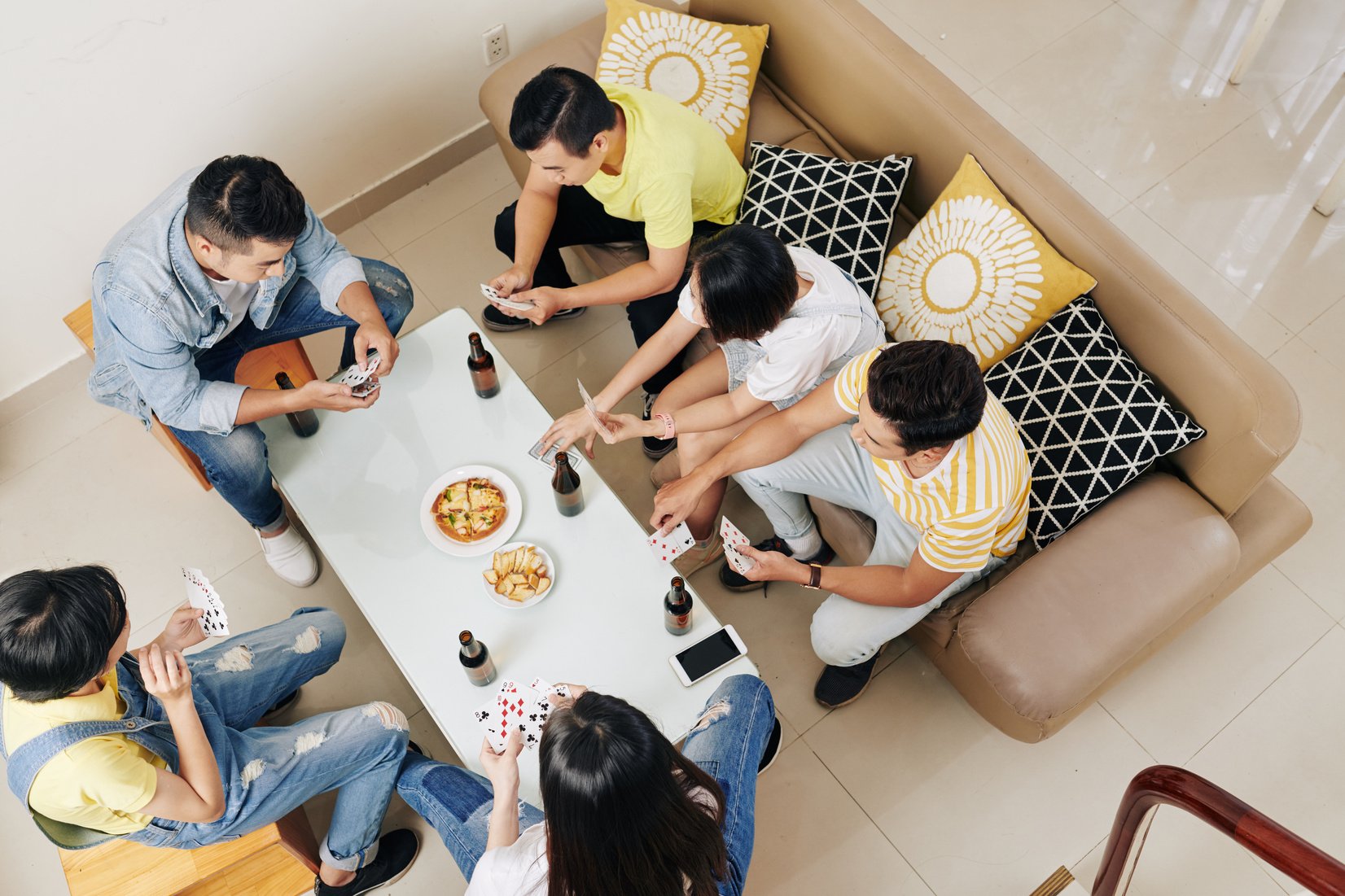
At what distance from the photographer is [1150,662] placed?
2.64 meters

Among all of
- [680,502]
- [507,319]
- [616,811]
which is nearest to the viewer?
[616,811]

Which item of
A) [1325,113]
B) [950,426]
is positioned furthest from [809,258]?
[1325,113]

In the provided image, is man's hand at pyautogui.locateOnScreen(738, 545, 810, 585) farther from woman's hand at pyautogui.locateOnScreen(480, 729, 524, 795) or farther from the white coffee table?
woman's hand at pyautogui.locateOnScreen(480, 729, 524, 795)

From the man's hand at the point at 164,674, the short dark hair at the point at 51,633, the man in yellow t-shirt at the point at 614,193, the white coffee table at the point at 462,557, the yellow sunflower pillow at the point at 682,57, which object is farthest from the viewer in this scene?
the yellow sunflower pillow at the point at 682,57

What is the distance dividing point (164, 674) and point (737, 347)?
1.47 m

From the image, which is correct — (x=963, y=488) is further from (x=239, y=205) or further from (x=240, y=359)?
(x=240, y=359)

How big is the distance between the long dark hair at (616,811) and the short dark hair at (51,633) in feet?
2.67

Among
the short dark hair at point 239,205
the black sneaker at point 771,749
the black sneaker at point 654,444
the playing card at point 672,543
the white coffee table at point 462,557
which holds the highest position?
the short dark hair at point 239,205

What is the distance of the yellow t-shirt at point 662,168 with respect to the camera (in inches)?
97.4

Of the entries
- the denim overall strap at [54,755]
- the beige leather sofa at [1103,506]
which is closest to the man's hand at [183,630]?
the denim overall strap at [54,755]

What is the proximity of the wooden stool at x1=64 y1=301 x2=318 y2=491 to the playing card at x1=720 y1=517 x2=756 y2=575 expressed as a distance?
138 cm

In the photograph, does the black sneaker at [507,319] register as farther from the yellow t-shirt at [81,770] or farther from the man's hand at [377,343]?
the yellow t-shirt at [81,770]

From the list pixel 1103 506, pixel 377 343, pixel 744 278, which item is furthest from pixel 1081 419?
pixel 377 343

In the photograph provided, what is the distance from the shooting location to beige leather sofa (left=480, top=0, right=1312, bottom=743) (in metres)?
2.15
